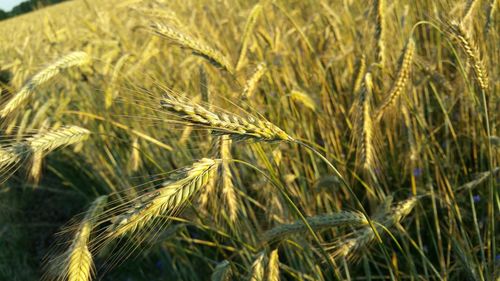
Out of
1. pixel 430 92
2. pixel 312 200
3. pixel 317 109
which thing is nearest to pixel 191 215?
pixel 312 200

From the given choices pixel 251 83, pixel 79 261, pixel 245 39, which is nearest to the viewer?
pixel 79 261

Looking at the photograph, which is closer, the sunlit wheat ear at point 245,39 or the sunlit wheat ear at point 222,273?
the sunlit wheat ear at point 222,273

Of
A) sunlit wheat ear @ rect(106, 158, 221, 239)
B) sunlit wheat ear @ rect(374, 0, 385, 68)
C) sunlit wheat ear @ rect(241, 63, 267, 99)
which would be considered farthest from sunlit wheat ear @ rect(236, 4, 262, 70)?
sunlit wheat ear @ rect(106, 158, 221, 239)

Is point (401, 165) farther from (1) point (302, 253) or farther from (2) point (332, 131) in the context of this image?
(1) point (302, 253)

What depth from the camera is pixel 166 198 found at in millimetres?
968

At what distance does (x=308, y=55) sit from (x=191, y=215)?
1319 mm

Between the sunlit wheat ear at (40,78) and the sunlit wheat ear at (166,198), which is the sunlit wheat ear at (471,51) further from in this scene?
the sunlit wheat ear at (40,78)

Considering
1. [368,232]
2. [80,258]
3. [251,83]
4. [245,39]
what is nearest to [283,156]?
[245,39]

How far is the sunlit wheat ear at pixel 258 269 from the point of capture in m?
1.37

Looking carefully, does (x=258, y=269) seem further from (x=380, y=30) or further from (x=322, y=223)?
(x=380, y=30)

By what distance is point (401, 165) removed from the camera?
2.59m

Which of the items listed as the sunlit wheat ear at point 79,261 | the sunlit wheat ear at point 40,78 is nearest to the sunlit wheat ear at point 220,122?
the sunlit wheat ear at point 79,261

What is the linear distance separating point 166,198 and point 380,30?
1.18 m

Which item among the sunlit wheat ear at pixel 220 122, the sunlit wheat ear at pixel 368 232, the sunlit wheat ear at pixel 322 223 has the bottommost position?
the sunlit wheat ear at pixel 368 232
